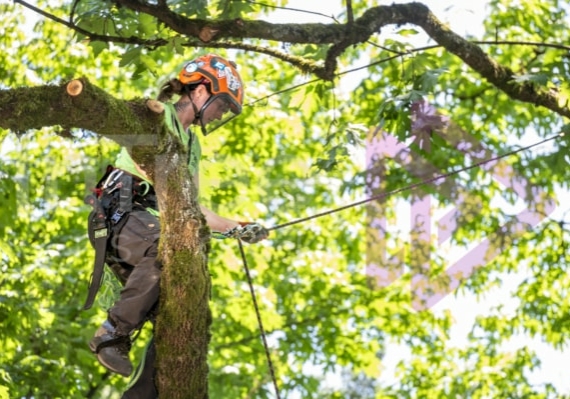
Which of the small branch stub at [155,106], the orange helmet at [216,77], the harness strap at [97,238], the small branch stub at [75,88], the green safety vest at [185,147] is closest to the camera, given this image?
the small branch stub at [75,88]

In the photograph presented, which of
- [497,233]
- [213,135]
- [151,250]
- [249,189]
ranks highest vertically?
[249,189]

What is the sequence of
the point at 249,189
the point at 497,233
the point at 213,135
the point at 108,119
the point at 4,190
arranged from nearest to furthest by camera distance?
the point at 108,119, the point at 4,190, the point at 213,135, the point at 497,233, the point at 249,189

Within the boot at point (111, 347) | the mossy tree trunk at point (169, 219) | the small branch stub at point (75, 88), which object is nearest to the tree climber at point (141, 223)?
the boot at point (111, 347)

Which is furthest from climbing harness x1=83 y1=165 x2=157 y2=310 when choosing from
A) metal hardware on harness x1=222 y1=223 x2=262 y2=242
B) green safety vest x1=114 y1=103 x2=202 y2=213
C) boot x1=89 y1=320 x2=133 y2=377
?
metal hardware on harness x1=222 y1=223 x2=262 y2=242

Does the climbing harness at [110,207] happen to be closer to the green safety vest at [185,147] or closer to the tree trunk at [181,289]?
the green safety vest at [185,147]

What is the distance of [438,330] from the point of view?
13.0 metres

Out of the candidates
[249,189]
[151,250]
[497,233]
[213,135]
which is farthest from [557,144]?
[151,250]

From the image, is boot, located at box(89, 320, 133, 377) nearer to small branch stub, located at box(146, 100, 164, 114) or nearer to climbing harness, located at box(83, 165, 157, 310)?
climbing harness, located at box(83, 165, 157, 310)

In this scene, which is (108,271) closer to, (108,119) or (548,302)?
(108,119)

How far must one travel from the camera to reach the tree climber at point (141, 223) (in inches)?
149

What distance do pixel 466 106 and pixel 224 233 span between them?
24.8 ft

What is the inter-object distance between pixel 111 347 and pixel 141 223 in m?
0.55

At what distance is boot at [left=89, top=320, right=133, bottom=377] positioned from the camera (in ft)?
12.7

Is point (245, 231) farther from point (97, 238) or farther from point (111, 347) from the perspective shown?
point (111, 347)
